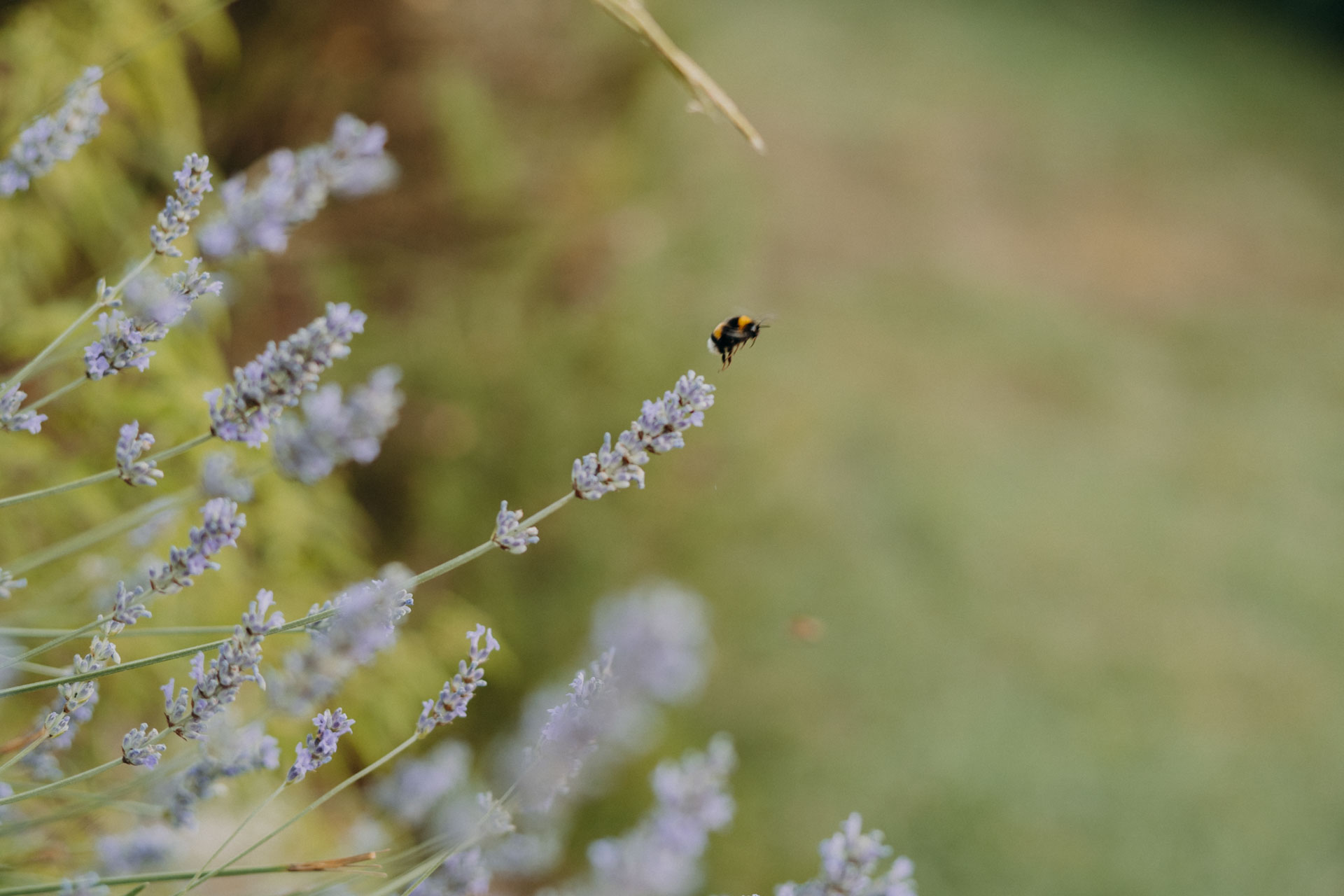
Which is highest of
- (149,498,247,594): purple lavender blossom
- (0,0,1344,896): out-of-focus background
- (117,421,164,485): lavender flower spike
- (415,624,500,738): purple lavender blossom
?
(117,421,164,485): lavender flower spike

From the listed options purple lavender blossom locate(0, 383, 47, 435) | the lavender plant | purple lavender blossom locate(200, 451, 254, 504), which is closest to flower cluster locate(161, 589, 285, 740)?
the lavender plant

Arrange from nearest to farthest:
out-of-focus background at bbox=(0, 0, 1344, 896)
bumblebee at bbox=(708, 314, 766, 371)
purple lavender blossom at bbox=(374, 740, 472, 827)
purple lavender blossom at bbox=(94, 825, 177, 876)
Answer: purple lavender blossom at bbox=(94, 825, 177, 876) < purple lavender blossom at bbox=(374, 740, 472, 827) < bumblebee at bbox=(708, 314, 766, 371) < out-of-focus background at bbox=(0, 0, 1344, 896)

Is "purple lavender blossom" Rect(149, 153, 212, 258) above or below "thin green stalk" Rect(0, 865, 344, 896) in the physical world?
above

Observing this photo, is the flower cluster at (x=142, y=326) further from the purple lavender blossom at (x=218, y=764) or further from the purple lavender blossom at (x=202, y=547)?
the purple lavender blossom at (x=218, y=764)

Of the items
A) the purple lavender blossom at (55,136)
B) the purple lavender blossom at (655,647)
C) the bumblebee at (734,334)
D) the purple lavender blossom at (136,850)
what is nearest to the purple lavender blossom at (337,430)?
the purple lavender blossom at (655,647)

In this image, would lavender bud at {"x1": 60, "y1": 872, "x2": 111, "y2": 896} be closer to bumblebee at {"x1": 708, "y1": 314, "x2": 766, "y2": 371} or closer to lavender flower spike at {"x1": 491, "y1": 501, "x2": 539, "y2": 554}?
lavender flower spike at {"x1": 491, "y1": 501, "x2": 539, "y2": 554}

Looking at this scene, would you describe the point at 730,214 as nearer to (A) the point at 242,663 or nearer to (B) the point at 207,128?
(B) the point at 207,128

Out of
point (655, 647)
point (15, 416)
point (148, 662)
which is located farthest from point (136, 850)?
point (655, 647)
